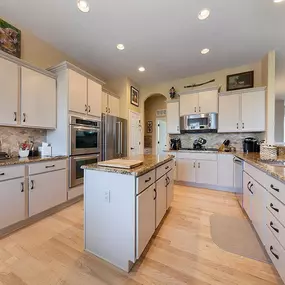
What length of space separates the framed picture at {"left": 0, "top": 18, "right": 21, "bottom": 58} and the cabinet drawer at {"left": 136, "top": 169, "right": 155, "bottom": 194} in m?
2.75

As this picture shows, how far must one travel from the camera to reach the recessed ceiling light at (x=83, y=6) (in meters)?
1.99

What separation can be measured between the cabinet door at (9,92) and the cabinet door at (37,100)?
0.29ft

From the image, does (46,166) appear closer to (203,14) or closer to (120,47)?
(120,47)

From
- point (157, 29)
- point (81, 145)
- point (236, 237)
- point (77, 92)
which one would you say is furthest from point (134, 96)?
point (236, 237)

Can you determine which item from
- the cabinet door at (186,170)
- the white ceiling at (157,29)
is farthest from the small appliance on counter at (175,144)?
the white ceiling at (157,29)

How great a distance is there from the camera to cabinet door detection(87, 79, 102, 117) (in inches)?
120

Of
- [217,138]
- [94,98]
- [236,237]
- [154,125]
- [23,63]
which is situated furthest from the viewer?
[154,125]

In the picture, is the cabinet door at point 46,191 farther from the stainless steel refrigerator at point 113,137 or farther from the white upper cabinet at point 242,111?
the white upper cabinet at point 242,111

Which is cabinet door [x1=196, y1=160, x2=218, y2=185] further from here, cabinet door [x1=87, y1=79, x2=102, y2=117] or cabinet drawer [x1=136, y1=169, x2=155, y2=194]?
cabinet door [x1=87, y1=79, x2=102, y2=117]

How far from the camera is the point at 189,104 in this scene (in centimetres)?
397

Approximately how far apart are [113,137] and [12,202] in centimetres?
216

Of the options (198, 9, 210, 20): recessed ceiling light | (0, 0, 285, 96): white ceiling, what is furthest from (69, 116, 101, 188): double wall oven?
(198, 9, 210, 20): recessed ceiling light

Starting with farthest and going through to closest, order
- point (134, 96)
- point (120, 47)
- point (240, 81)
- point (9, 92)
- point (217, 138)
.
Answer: point (134, 96) → point (217, 138) → point (240, 81) → point (120, 47) → point (9, 92)

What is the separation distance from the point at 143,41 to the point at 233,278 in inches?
134
